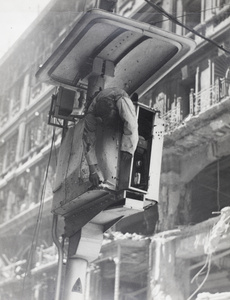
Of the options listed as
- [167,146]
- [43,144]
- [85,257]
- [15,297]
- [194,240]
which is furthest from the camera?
[43,144]

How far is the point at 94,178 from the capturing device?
183 inches

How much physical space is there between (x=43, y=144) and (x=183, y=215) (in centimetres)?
1039

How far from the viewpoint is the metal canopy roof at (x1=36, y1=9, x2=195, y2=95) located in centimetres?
494

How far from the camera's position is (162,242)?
15.8 metres

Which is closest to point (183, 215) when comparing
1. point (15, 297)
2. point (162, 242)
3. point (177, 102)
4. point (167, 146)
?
point (162, 242)

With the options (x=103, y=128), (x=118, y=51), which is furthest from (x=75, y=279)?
(x=118, y=51)

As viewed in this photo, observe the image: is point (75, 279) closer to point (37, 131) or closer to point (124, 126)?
point (124, 126)

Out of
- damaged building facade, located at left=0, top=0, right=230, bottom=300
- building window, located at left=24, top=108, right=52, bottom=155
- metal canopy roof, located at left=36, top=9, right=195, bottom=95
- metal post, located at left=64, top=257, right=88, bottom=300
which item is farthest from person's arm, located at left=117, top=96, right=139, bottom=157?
building window, located at left=24, top=108, right=52, bottom=155

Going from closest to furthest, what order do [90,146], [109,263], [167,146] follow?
[90,146], [167,146], [109,263]

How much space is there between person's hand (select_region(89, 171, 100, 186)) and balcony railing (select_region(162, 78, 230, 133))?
973 centimetres

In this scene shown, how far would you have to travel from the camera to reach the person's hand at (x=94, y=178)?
4621 mm

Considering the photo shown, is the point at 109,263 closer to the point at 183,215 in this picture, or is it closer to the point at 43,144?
the point at 183,215

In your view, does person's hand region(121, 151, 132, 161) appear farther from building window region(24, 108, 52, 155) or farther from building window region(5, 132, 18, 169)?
building window region(5, 132, 18, 169)

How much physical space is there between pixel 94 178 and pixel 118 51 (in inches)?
62.9
